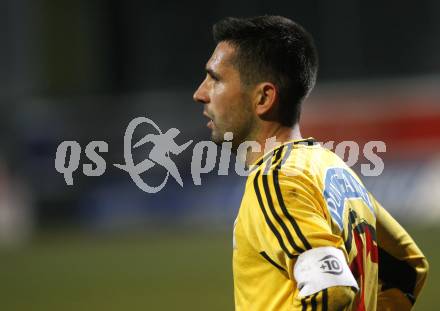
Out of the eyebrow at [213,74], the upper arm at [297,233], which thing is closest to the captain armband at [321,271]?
the upper arm at [297,233]

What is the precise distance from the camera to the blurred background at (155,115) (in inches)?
537

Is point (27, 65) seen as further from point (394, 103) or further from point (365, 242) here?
point (365, 242)

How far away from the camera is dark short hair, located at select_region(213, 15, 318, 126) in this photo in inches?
107

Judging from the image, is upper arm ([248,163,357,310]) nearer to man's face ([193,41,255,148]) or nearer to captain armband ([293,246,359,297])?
captain armband ([293,246,359,297])

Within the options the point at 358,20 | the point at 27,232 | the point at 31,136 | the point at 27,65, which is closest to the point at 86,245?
the point at 27,232

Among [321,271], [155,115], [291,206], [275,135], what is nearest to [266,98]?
[275,135]

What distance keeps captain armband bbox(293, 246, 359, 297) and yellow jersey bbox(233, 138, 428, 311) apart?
0.7 inches

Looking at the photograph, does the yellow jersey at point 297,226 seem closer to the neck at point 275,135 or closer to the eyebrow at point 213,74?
the neck at point 275,135

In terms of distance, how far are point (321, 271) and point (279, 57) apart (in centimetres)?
76

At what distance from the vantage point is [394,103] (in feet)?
52.6

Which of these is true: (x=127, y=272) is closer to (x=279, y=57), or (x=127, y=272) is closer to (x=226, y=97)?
(x=226, y=97)

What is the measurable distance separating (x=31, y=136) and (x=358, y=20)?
23.8ft

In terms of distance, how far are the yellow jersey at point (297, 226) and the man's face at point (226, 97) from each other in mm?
186

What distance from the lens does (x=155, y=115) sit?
17.7 m
